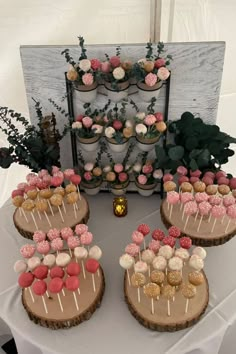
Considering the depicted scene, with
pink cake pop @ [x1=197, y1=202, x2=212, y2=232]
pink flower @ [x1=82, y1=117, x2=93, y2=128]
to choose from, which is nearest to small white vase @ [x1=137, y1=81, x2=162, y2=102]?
pink flower @ [x1=82, y1=117, x2=93, y2=128]

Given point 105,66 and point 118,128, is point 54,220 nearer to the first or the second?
point 118,128

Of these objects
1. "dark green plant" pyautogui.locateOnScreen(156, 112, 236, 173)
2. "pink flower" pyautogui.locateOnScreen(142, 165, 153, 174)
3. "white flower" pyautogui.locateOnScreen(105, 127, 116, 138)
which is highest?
"white flower" pyautogui.locateOnScreen(105, 127, 116, 138)

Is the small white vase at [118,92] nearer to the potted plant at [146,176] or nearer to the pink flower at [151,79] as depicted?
the pink flower at [151,79]

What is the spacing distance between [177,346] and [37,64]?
1158 millimetres

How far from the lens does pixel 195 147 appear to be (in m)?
1.46

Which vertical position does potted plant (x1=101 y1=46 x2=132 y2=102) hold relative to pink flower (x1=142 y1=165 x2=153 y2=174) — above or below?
above

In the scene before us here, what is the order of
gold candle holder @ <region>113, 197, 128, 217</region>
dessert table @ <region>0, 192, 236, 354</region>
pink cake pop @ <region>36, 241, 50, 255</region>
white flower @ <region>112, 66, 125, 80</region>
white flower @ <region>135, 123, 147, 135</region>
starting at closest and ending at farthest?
dessert table @ <region>0, 192, 236, 354</region>
pink cake pop @ <region>36, 241, 50, 255</region>
white flower @ <region>112, 66, 125, 80</region>
white flower @ <region>135, 123, 147, 135</region>
gold candle holder @ <region>113, 197, 128, 217</region>

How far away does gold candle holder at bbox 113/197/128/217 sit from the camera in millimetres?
1566

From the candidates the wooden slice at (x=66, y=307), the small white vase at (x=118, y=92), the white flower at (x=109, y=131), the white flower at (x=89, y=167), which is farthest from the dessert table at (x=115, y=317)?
the small white vase at (x=118, y=92)

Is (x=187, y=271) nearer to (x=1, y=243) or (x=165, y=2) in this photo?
(x=1, y=243)

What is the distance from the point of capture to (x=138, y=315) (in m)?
1.14

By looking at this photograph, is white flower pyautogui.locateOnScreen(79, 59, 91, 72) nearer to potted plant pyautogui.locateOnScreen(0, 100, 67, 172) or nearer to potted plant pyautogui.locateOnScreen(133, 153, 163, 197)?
potted plant pyautogui.locateOnScreen(0, 100, 67, 172)

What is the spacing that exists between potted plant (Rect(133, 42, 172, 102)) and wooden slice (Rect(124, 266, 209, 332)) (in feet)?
2.40

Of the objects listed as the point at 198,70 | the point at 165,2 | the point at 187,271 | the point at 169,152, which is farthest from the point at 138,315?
the point at 165,2
